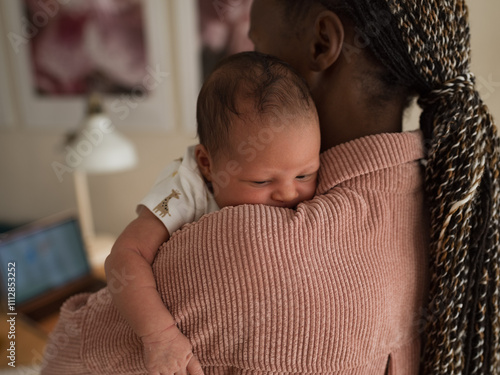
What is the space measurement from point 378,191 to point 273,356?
0.89ft

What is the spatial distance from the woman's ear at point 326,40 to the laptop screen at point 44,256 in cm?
164

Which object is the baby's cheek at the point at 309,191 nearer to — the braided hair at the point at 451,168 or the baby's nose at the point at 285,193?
the baby's nose at the point at 285,193

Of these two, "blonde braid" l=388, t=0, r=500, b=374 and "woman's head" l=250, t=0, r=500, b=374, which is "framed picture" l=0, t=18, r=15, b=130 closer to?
"woman's head" l=250, t=0, r=500, b=374

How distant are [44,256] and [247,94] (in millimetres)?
1725

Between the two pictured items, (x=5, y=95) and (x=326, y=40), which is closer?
(x=326, y=40)

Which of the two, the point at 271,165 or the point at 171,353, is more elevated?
the point at 271,165

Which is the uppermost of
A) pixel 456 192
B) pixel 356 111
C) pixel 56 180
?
pixel 356 111

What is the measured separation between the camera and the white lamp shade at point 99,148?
6.75ft

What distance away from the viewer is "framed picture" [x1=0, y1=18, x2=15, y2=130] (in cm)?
267

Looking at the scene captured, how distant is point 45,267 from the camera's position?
6.60ft

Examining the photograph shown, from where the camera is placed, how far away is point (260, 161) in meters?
0.67

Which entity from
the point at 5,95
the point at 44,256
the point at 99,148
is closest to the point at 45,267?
the point at 44,256

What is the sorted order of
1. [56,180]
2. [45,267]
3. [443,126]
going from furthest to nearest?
1. [56,180]
2. [45,267]
3. [443,126]

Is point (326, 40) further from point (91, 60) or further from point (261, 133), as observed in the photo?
point (91, 60)
